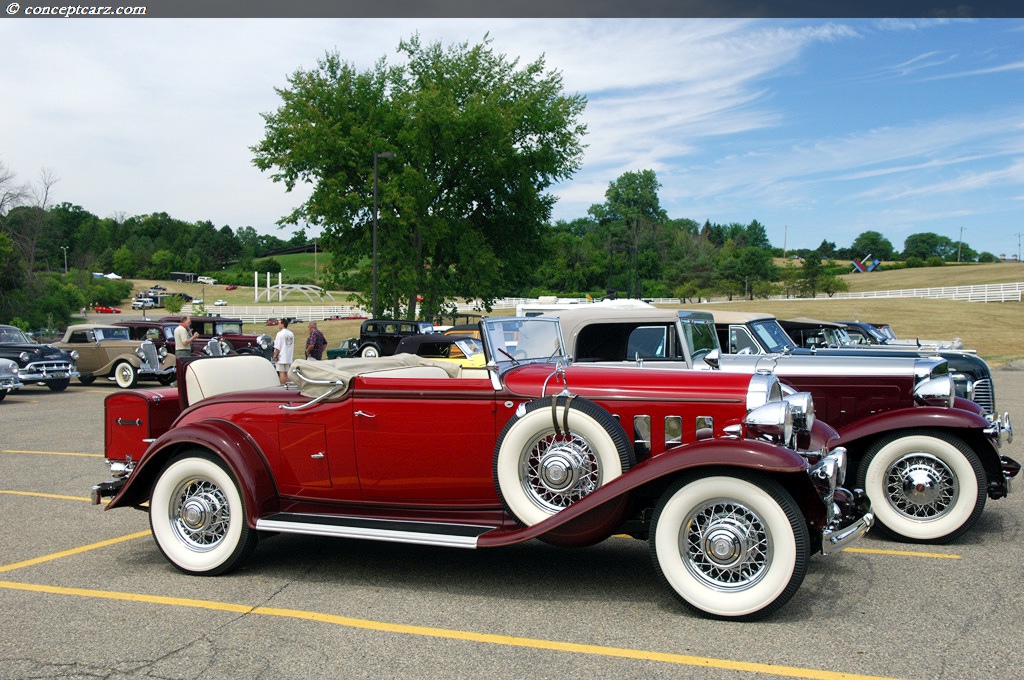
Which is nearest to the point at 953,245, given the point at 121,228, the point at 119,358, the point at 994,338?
the point at 994,338

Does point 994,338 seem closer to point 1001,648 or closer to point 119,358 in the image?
point 119,358

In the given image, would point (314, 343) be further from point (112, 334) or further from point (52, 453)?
point (52, 453)

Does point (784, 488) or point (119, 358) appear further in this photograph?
point (119, 358)

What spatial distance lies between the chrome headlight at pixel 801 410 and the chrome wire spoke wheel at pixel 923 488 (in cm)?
192

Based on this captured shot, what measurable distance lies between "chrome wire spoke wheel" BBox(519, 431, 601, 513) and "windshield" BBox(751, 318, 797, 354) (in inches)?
185

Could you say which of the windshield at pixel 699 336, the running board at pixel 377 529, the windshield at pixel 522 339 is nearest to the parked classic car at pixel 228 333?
the windshield at pixel 699 336

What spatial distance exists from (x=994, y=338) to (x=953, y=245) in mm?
147163

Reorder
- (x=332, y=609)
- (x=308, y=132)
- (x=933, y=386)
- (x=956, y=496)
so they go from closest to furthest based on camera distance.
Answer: (x=332, y=609) < (x=956, y=496) < (x=933, y=386) < (x=308, y=132)

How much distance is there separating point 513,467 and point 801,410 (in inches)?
65.8

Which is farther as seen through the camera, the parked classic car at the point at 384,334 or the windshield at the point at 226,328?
the parked classic car at the point at 384,334

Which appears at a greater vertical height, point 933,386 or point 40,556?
point 933,386

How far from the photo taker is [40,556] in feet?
18.0

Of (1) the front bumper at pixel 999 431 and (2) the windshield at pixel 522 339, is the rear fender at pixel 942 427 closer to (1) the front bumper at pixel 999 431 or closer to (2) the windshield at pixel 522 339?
(1) the front bumper at pixel 999 431

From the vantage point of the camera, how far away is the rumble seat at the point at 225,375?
5785mm
